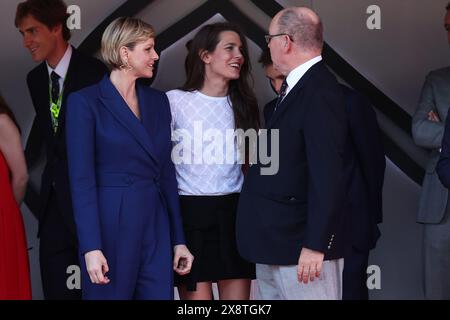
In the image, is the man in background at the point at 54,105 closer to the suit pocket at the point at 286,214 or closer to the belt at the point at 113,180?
the belt at the point at 113,180

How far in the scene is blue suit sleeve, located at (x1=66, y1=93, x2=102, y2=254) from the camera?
14.2 feet

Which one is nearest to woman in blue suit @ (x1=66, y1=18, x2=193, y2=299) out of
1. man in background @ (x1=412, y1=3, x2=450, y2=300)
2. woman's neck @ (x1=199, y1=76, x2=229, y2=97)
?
woman's neck @ (x1=199, y1=76, x2=229, y2=97)

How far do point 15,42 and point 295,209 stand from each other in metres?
2.40

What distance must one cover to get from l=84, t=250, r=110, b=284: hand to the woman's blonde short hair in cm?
84

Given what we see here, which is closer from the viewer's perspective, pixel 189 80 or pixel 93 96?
pixel 93 96

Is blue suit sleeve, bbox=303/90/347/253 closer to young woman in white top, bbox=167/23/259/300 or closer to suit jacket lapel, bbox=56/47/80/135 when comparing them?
young woman in white top, bbox=167/23/259/300

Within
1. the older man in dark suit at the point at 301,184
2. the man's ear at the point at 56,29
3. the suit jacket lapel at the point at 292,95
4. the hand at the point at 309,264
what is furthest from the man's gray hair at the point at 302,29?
the man's ear at the point at 56,29

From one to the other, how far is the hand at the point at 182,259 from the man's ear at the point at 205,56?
97 centimetres

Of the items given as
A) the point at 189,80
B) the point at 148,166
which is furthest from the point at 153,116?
the point at 189,80

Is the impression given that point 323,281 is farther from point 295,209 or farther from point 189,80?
point 189,80

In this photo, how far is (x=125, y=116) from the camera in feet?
14.6

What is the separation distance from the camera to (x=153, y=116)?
15.0 ft

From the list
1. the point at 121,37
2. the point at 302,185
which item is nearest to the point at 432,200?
the point at 302,185
